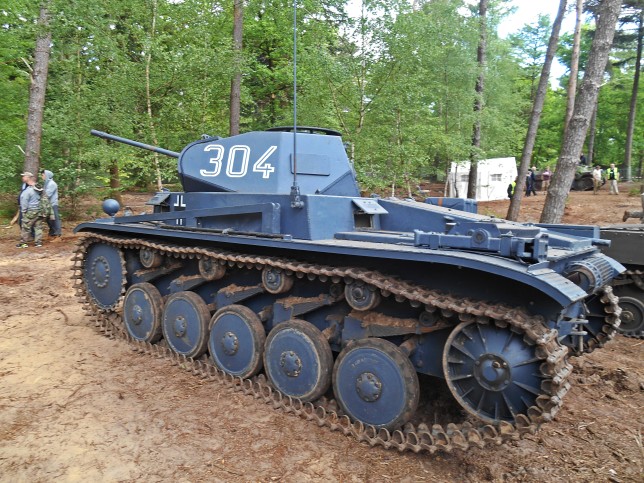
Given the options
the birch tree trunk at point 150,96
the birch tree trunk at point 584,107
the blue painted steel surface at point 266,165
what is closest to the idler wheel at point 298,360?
the blue painted steel surface at point 266,165

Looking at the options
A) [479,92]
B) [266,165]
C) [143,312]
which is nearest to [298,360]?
[266,165]

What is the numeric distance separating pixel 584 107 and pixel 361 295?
25.9ft

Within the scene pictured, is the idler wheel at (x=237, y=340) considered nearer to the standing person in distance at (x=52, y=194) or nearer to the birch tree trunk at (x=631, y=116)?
the standing person in distance at (x=52, y=194)

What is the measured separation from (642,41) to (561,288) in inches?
1459

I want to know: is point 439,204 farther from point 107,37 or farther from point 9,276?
point 107,37

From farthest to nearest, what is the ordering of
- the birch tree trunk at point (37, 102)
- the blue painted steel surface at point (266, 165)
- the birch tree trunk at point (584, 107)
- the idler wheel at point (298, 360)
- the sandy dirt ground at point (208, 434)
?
1. the birch tree trunk at point (37, 102)
2. the birch tree trunk at point (584, 107)
3. the blue painted steel surface at point (266, 165)
4. the idler wheel at point (298, 360)
5. the sandy dirt ground at point (208, 434)

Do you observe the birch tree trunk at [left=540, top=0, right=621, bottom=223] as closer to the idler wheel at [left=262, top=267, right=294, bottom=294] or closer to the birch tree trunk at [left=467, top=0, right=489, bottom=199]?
the idler wheel at [left=262, top=267, right=294, bottom=294]

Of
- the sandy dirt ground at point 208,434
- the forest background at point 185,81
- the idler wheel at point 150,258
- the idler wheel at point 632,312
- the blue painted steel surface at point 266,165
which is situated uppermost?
the forest background at point 185,81

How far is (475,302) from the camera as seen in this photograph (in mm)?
3656

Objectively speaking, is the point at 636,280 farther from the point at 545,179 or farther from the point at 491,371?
the point at 545,179

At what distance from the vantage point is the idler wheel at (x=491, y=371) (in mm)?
3486

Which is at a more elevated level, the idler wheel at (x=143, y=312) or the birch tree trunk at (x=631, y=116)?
the birch tree trunk at (x=631, y=116)

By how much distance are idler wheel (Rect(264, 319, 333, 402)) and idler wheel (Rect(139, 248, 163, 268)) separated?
211cm

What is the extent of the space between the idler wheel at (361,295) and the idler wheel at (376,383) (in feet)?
1.06
